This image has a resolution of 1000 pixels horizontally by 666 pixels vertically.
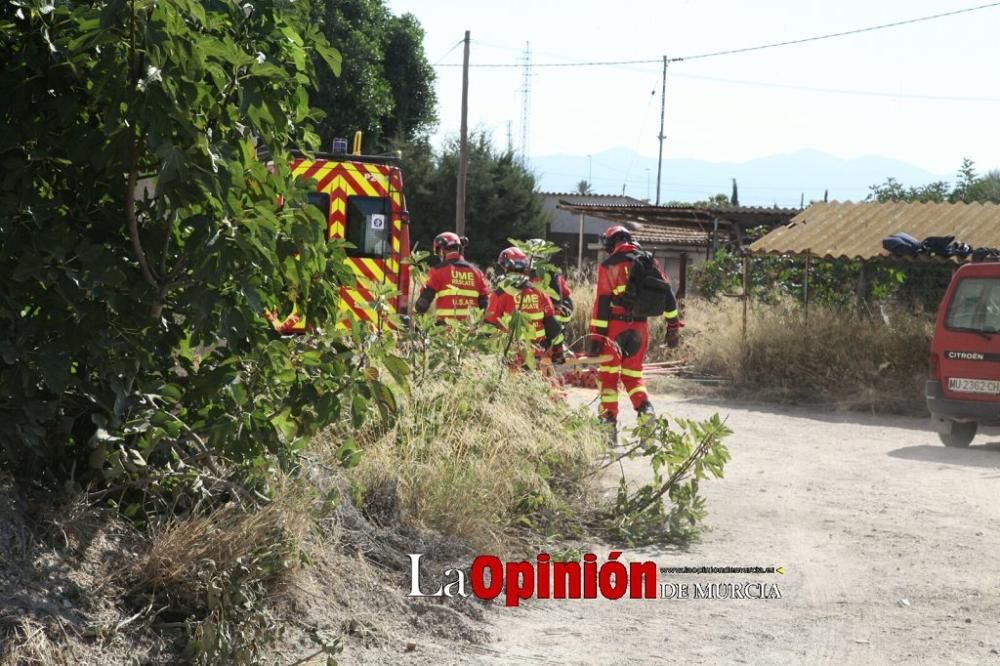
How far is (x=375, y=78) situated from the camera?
117 feet

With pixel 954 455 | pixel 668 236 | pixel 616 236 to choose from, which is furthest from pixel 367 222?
pixel 668 236

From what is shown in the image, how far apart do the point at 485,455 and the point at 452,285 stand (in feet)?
14.5

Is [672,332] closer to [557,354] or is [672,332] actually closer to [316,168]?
[557,354]

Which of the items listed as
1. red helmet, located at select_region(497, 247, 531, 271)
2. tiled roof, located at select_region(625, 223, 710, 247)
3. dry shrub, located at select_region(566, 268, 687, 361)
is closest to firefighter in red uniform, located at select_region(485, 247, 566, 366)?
red helmet, located at select_region(497, 247, 531, 271)

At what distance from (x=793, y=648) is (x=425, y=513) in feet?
6.46

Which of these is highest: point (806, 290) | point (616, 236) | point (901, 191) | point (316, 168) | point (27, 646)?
point (901, 191)

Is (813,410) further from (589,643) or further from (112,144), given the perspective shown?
(112,144)

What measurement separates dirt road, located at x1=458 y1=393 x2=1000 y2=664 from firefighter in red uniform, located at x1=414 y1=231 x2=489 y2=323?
251cm

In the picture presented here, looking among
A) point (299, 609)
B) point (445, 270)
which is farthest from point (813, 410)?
point (299, 609)

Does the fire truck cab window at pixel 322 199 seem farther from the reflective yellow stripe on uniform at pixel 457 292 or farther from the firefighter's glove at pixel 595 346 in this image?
the firefighter's glove at pixel 595 346

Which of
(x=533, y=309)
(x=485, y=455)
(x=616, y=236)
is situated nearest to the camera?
(x=485, y=455)

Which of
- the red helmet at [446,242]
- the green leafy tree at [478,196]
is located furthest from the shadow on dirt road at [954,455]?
the green leafy tree at [478,196]

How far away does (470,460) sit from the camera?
23.5ft

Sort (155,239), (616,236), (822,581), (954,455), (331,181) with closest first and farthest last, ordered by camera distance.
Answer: (155,239), (822,581), (616,236), (954,455), (331,181)
